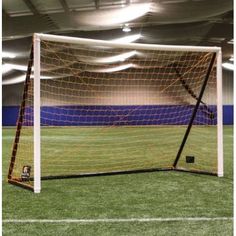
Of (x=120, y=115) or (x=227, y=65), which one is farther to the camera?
(x=227, y=65)

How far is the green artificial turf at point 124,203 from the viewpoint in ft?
10.5

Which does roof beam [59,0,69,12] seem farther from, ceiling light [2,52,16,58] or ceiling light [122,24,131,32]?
ceiling light [2,52,16,58]

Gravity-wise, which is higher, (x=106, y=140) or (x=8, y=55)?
(x=8, y=55)

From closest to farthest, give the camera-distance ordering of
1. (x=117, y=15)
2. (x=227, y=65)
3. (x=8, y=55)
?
(x=117, y=15), (x=8, y=55), (x=227, y=65)

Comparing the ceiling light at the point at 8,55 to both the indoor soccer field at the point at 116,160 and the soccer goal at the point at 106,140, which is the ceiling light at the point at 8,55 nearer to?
the indoor soccer field at the point at 116,160

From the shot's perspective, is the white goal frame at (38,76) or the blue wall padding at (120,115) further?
the blue wall padding at (120,115)

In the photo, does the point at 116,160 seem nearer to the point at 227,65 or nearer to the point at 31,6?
the point at 31,6

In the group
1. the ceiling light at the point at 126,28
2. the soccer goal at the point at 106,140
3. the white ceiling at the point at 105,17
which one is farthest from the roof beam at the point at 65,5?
the ceiling light at the point at 126,28

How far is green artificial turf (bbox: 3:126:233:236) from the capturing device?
126 inches

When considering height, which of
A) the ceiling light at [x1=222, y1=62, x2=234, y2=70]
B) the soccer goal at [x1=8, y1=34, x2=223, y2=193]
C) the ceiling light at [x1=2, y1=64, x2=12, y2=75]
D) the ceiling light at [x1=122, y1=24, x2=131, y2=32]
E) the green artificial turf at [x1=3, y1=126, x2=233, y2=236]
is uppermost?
the ceiling light at [x1=222, y1=62, x2=234, y2=70]

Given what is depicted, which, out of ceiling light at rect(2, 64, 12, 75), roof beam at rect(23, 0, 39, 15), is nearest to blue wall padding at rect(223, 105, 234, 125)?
ceiling light at rect(2, 64, 12, 75)

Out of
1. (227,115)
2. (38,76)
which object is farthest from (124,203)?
(227,115)

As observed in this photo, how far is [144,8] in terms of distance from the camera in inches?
448

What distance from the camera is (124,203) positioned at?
4117 mm
